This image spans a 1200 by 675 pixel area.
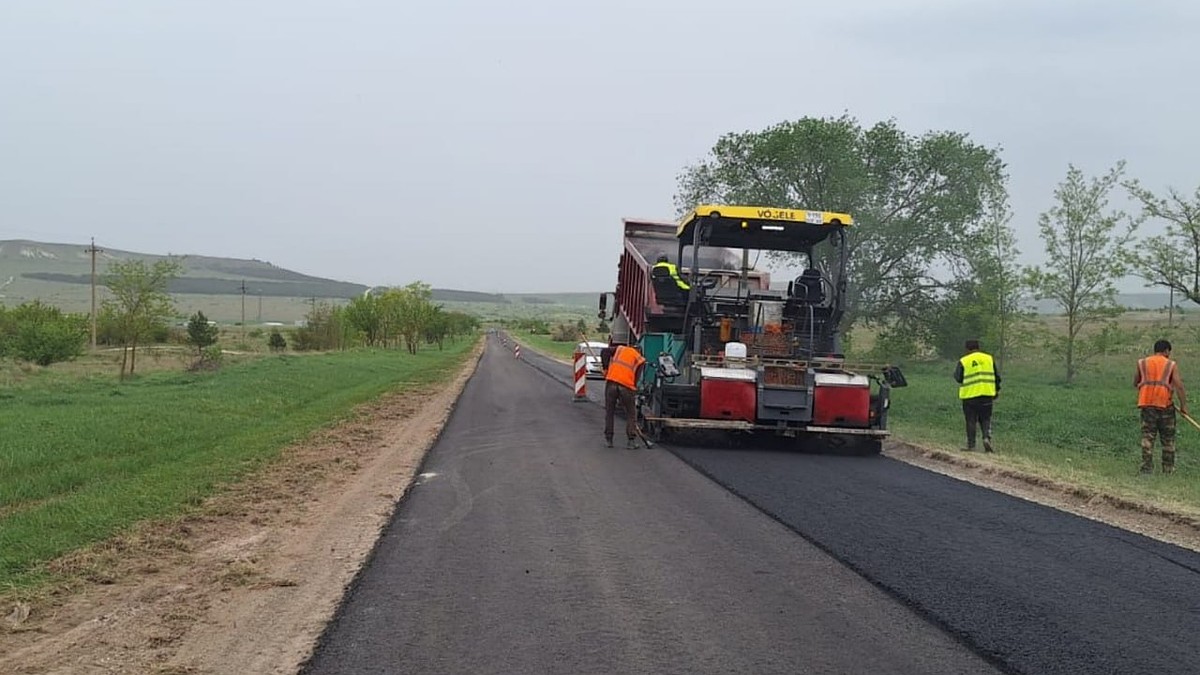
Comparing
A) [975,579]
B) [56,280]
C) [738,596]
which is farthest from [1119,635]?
[56,280]

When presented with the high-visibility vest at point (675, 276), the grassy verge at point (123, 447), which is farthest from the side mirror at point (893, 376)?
the grassy verge at point (123, 447)

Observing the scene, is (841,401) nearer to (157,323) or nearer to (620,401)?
(620,401)

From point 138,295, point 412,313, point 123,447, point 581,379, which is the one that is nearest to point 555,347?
point 412,313

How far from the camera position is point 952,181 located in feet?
93.8

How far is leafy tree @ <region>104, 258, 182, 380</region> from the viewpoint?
2725 cm

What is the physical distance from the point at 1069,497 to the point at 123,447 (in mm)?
10452

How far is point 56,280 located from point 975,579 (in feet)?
553

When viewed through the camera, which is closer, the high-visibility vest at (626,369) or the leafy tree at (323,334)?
the high-visibility vest at (626,369)

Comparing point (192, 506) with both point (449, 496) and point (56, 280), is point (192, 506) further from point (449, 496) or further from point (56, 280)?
point (56, 280)

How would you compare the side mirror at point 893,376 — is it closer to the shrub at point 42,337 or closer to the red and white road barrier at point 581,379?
the red and white road barrier at point 581,379

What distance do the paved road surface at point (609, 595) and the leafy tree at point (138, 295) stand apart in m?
21.8

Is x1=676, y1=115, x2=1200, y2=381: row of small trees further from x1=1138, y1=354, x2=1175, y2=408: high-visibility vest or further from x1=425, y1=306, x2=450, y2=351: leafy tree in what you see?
x1=425, y1=306, x2=450, y2=351: leafy tree

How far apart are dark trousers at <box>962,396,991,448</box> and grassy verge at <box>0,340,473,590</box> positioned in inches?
354

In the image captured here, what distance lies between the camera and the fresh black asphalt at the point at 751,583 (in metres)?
4.41
